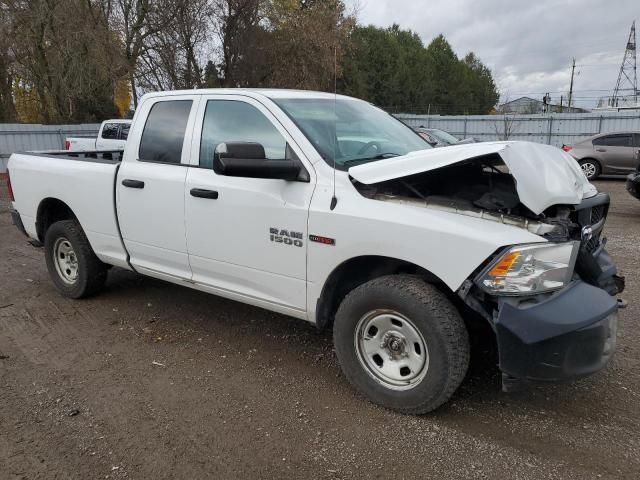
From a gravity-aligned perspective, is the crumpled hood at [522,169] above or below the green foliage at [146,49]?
below

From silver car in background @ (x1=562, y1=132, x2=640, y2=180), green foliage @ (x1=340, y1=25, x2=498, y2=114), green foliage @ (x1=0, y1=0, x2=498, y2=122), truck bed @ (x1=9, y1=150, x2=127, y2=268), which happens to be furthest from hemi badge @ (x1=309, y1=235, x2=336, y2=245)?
green foliage @ (x1=340, y1=25, x2=498, y2=114)

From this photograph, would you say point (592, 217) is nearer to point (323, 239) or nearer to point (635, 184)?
point (323, 239)

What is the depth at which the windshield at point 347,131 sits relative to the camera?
3586 millimetres

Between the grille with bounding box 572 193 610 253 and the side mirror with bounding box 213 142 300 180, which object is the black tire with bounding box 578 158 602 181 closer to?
the grille with bounding box 572 193 610 253

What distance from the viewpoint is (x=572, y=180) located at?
317 cm

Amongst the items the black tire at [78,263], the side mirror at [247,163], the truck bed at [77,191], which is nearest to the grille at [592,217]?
the side mirror at [247,163]

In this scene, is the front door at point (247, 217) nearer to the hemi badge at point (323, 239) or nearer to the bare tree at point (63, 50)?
the hemi badge at point (323, 239)

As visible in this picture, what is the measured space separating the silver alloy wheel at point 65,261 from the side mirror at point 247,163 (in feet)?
9.35

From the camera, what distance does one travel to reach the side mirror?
3.22 m

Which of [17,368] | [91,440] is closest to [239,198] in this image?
[91,440]

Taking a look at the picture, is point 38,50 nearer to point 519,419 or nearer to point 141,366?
point 141,366

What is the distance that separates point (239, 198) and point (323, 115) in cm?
86

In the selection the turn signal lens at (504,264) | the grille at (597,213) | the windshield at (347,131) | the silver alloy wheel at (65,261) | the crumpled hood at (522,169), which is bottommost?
the silver alloy wheel at (65,261)

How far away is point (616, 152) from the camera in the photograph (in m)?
15.4
